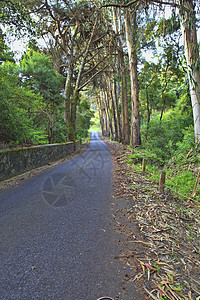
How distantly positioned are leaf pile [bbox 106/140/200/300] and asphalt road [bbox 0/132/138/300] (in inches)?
9.5

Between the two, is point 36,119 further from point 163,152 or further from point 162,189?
point 162,189

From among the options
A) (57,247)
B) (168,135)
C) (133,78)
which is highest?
(133,78)

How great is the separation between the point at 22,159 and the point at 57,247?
4852 millimetres

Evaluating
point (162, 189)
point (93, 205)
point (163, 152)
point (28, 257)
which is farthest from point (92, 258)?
point (163, 152)

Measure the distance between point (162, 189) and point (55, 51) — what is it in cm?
1699

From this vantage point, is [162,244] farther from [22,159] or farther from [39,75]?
[39,75]

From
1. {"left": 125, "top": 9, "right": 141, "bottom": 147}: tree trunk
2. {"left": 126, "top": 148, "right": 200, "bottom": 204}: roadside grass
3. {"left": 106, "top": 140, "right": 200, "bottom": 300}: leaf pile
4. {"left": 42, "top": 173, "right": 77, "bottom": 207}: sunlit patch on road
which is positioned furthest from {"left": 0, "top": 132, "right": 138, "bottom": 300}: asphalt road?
{"left": 125, "top": 9, "right": 141, "bottom": 147}: tree trunk

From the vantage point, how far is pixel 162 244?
2.31 metres

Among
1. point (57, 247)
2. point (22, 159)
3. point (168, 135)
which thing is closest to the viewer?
point (57, 247)

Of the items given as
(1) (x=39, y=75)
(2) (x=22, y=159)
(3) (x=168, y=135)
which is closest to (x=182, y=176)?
(2) (x=22, y=159)

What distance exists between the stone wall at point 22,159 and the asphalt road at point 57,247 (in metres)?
1.57

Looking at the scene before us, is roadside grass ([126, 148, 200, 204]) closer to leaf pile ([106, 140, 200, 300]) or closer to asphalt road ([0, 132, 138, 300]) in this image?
leaf pile ([106, 140, 200, 300])

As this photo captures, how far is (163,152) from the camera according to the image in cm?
966

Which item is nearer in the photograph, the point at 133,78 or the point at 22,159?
the point at 22,159
